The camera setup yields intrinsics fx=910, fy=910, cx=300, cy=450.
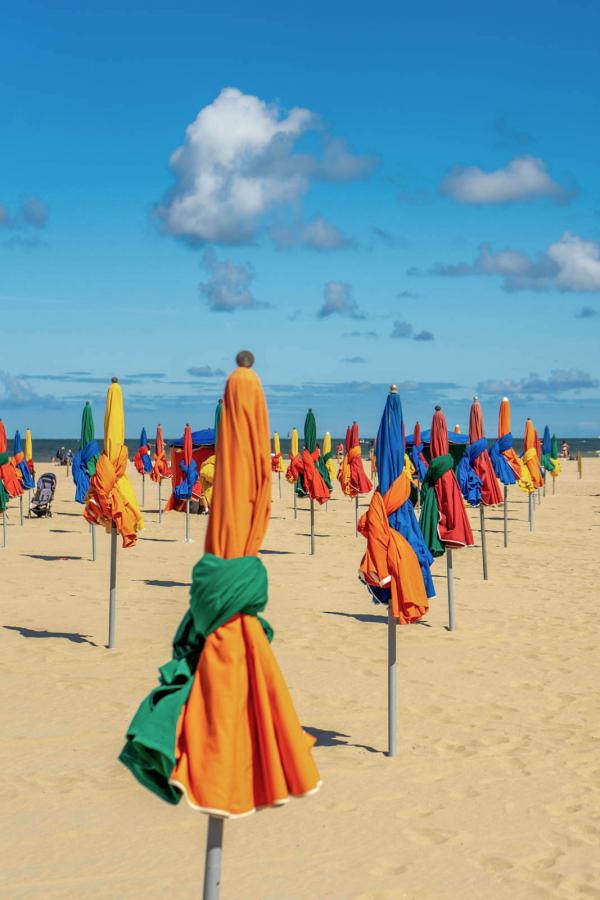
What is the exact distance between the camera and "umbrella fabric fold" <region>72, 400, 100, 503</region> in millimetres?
16438

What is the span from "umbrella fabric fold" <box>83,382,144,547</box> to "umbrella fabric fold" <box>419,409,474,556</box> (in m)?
3.75

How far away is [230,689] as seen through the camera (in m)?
3.65

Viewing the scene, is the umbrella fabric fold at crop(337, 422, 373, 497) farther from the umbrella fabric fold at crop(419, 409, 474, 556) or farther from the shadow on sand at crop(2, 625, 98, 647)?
the shadow on sand at crop(2, 625, 98, 647)

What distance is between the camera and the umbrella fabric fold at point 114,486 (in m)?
11.0

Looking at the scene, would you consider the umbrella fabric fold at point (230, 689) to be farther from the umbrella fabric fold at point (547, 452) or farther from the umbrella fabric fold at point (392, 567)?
the umbrella fabric fold at point (547, 452)

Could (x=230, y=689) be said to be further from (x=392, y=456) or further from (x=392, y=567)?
(x=392, y=456)

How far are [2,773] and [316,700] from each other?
330cm

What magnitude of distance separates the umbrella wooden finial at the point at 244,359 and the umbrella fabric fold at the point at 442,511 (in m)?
7.71

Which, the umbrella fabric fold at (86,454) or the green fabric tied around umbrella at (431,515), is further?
the umbrella fabric fold at (86,454)

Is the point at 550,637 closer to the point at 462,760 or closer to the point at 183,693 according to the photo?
the point at 462,760

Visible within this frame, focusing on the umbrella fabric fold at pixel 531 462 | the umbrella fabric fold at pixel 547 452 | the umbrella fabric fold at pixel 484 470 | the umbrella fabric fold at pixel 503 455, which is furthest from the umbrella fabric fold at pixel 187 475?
the umbrella fabric fold at pixel 547 452

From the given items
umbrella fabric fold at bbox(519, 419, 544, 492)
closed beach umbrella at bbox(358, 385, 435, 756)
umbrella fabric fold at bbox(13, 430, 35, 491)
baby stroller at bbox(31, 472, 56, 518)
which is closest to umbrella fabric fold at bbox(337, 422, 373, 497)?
umbrella fabric fold at bbox(519, 419, 544, 492)

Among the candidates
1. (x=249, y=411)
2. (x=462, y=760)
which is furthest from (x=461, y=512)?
(x=249, y=411)

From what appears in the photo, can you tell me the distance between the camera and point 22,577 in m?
17.0
